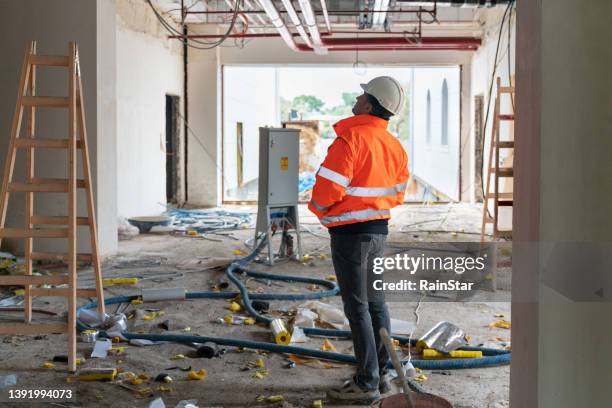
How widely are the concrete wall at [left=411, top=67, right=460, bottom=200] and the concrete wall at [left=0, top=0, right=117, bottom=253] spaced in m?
9.56

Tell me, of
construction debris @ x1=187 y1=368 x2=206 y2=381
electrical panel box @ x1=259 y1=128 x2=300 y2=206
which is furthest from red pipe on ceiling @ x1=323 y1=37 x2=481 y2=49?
construction debris @ x1=187 y1=368 x2=206 y2=381

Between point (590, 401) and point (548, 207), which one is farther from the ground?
point (548, 207)

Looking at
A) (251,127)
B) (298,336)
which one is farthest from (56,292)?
(251,127)

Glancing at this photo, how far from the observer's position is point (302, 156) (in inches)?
781

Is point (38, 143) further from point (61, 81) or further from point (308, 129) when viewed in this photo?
point (308, 129)

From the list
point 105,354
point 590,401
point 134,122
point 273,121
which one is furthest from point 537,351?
point 273,121

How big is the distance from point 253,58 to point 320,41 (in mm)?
2561

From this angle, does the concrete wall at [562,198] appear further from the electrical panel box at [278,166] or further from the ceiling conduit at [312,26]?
the ceiling conduit at [312,26]

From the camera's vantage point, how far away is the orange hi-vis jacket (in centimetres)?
405

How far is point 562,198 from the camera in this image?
2320 millimetres

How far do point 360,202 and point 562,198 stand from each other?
1885 millimetres

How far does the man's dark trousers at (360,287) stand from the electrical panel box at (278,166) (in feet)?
14.6

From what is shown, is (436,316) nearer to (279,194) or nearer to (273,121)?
(279,194)

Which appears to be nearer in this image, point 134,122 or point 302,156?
point 134,122
